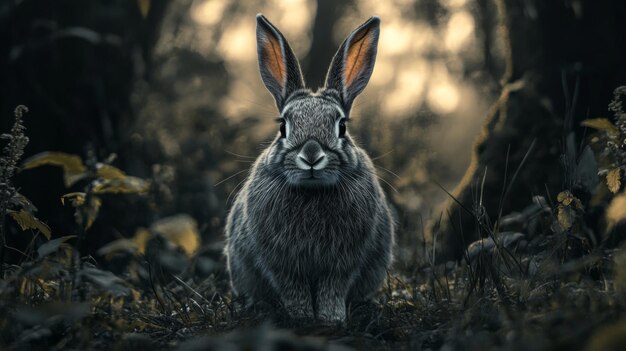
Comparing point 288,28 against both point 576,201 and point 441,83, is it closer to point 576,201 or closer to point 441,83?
point 441,83

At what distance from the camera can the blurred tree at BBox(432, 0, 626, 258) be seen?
5.69 m

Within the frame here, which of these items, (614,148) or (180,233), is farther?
(180,233)

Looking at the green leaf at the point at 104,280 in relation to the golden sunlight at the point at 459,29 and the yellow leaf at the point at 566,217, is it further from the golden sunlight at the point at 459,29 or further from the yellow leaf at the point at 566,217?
the golden sunlight at the point at 459,29

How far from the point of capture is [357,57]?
208 inches

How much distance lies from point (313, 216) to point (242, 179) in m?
3.13

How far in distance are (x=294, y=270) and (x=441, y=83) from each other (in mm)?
11842

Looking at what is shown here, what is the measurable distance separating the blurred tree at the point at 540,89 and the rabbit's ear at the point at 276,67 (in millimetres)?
1580

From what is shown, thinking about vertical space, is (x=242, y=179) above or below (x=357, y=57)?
below

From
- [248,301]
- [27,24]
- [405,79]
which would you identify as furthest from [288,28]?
[248,301]

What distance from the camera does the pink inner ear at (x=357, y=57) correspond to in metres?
5.25

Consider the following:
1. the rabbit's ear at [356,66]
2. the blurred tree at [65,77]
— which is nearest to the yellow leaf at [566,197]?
the rabbit's ear at [356,66]

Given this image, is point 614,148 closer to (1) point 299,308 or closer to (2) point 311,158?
(2) point 311,158

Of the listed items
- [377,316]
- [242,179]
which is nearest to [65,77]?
[242,179]

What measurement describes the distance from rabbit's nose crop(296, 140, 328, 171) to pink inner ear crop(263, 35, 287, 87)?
101 centimetres
